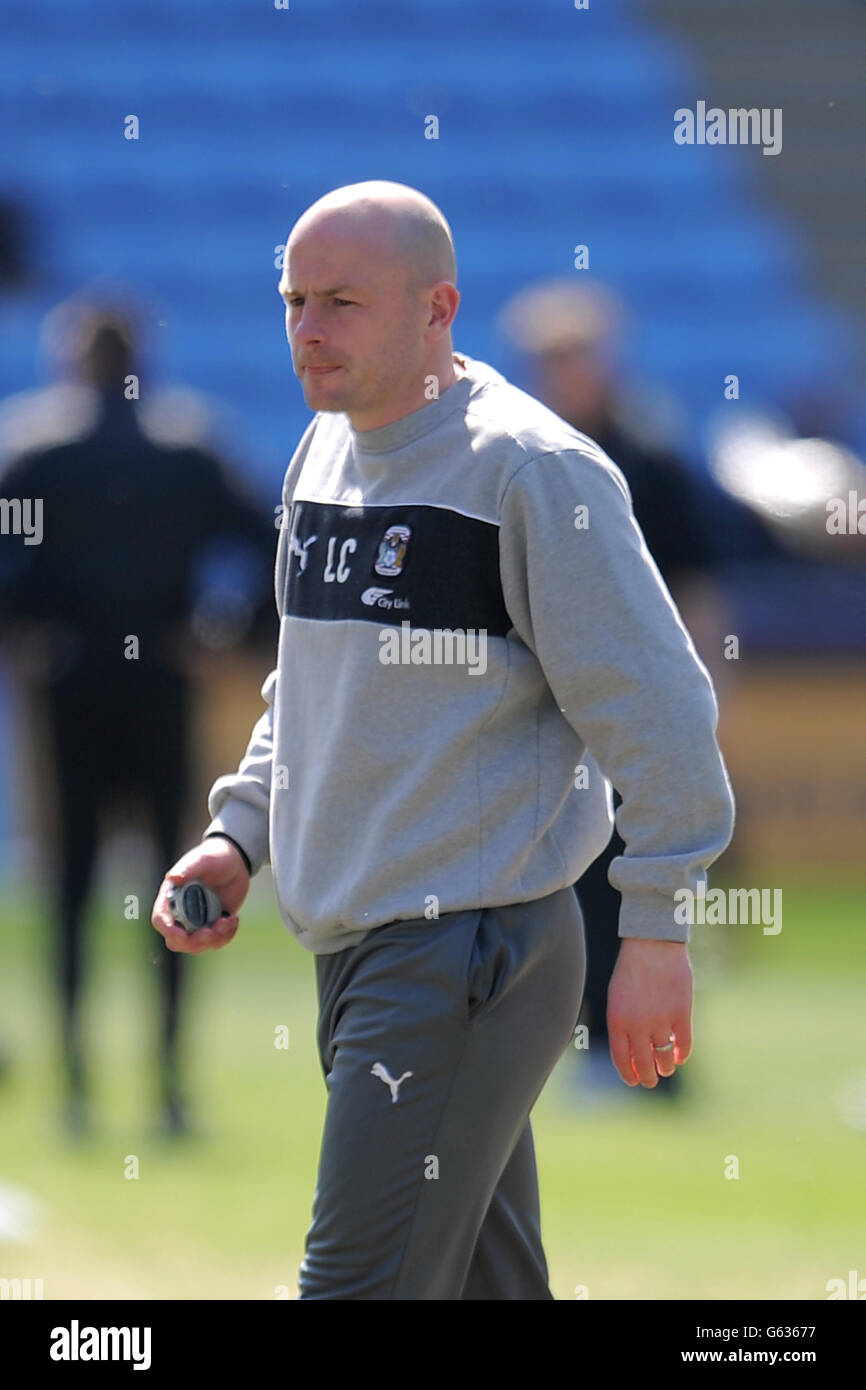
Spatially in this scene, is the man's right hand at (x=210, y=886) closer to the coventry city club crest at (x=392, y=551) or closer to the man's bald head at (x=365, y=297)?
the coventry city club crest at (x=392, y=551)

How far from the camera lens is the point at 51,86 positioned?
33.9 feet

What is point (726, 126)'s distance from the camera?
37.9ft

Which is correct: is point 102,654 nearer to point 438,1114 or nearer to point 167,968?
point 167,968

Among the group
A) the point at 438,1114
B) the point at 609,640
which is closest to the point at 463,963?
the point at 438,1114

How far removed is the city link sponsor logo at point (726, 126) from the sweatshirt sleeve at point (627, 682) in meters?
9.25

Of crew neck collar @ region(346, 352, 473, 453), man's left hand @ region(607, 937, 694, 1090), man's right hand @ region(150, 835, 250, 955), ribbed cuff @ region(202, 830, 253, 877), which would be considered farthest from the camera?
ribbed cuff @ region(202, 830, 253, 877)

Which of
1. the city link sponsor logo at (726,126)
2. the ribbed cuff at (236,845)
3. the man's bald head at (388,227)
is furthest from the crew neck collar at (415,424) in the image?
the city link sponsor logo at (726,126)

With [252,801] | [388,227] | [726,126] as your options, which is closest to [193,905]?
[252,801]

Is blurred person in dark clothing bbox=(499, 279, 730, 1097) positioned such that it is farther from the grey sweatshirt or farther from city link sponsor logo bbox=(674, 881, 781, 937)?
the grey sweatshirt

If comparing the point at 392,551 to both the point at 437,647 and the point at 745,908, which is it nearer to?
the point at 437,647

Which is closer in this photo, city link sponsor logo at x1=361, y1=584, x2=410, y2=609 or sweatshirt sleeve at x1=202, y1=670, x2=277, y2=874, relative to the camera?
city link sponsor logo at x1=361, y1=584, x2=410, y2=609

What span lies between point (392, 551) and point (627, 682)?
0.29 m

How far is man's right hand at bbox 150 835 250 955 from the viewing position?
237 cm
